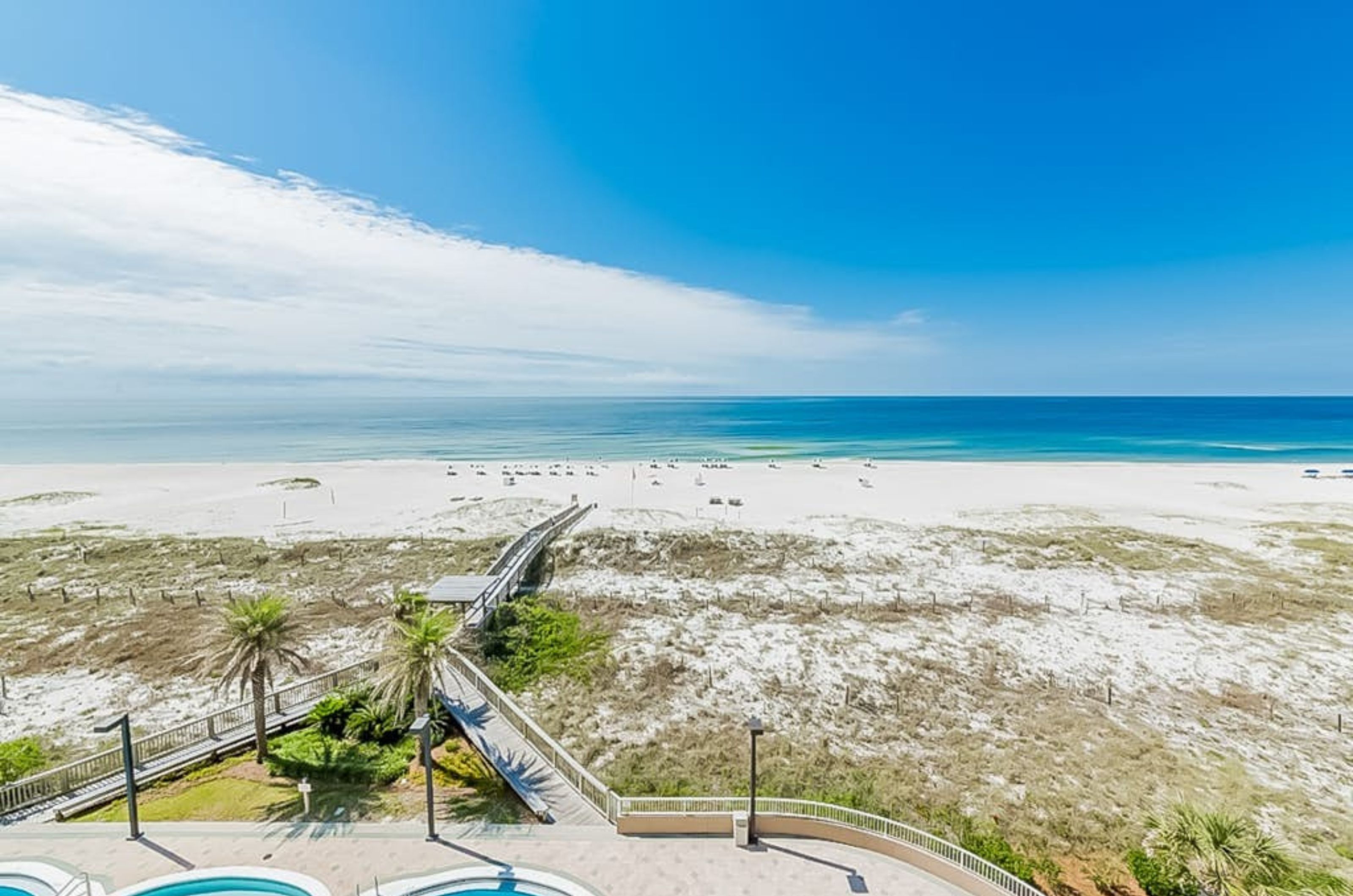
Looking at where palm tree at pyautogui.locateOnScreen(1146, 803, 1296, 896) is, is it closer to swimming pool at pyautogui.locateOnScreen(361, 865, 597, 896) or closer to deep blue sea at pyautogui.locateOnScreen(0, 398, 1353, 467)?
swimming pool at pyautogui.locateOnScreen(361, 865, 597, 896)

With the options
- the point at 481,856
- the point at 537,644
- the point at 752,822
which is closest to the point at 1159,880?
the point at 752,822

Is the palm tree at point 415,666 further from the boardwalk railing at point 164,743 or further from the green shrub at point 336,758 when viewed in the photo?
the boardwalk railing at point 164,743

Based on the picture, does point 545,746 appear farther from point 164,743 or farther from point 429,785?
point 164,743

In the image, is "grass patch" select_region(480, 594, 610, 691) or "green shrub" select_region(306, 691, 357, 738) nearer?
"green shrub" select_region(306, 691, 357, 738)

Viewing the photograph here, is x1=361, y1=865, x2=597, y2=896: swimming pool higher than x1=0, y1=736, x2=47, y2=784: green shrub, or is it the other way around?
x1=361, y1=865, x2=597, y2=896: swimming pool

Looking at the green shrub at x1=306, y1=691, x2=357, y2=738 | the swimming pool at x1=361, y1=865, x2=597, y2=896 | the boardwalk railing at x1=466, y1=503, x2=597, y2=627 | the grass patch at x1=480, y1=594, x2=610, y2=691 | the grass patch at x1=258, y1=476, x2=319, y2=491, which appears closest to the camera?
the swimming pool at x1=361, y1=865, x2=597, y2=896

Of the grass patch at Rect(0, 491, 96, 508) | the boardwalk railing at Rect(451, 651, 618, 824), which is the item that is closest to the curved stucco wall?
the boardwalk railing at Rect(451, 651, 618, 824)
